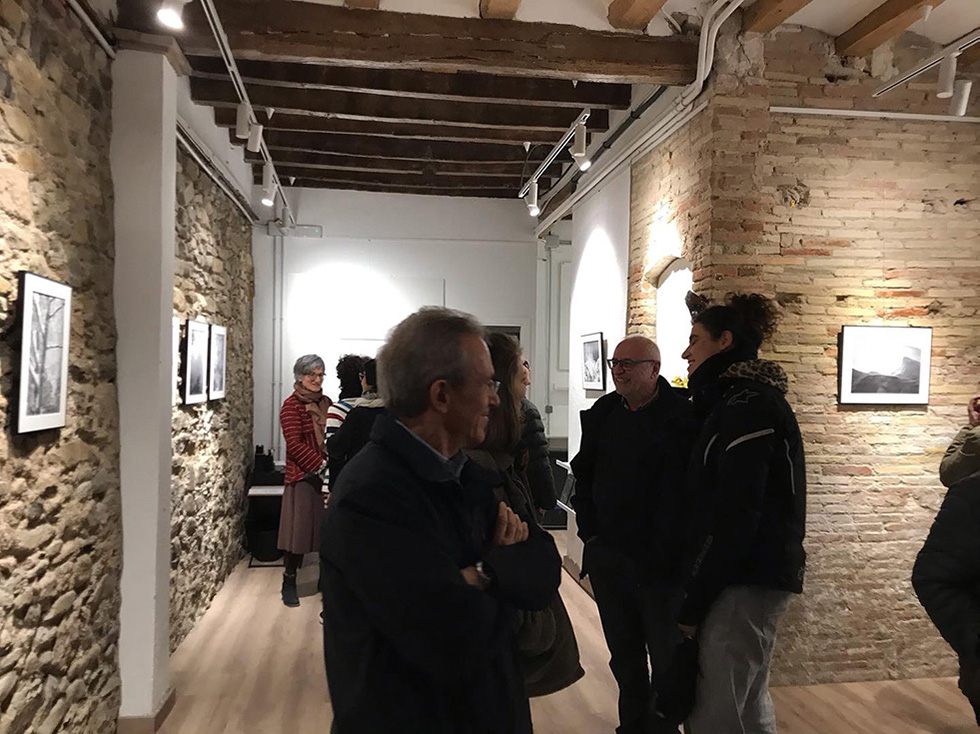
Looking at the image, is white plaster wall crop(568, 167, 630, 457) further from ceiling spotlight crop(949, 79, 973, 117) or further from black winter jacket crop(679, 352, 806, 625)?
black winter jacket crop(679, 352, 806, 625)

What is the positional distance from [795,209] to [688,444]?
180 cm

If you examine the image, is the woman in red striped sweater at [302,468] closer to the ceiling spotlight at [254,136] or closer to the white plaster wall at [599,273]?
the ceiling spotlight at [254,136]

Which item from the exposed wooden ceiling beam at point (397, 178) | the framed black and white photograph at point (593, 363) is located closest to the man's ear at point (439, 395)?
the framed black and white photograph at point (593, 363)

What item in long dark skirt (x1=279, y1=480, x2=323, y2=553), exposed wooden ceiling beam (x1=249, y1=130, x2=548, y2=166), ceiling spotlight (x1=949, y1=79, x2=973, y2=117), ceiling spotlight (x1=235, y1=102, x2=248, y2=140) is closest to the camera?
ceiling spotlight (x1=949, y1=79, x2=973, y2=117)

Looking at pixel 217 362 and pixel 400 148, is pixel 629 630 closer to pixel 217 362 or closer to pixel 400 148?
pixel 217 362

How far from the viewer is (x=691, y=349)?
10.1ft

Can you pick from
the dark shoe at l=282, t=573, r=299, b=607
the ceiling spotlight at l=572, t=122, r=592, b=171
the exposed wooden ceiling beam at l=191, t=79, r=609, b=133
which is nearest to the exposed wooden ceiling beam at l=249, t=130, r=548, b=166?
the exposed wooden ceiling beam at l=191, t=79, r=609, b=133

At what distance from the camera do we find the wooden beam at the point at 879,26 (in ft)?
12.3

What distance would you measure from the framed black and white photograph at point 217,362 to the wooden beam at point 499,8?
297 centimetres

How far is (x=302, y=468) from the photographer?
5484mm

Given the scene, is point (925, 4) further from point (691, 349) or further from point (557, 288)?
point (557, 288)

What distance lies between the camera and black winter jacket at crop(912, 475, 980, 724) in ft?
5.55

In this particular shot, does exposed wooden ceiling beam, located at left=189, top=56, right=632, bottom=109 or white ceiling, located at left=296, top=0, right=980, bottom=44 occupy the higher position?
white ceiling, located at left=296, top=0, right=980, bottom=44

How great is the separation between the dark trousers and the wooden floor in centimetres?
50
